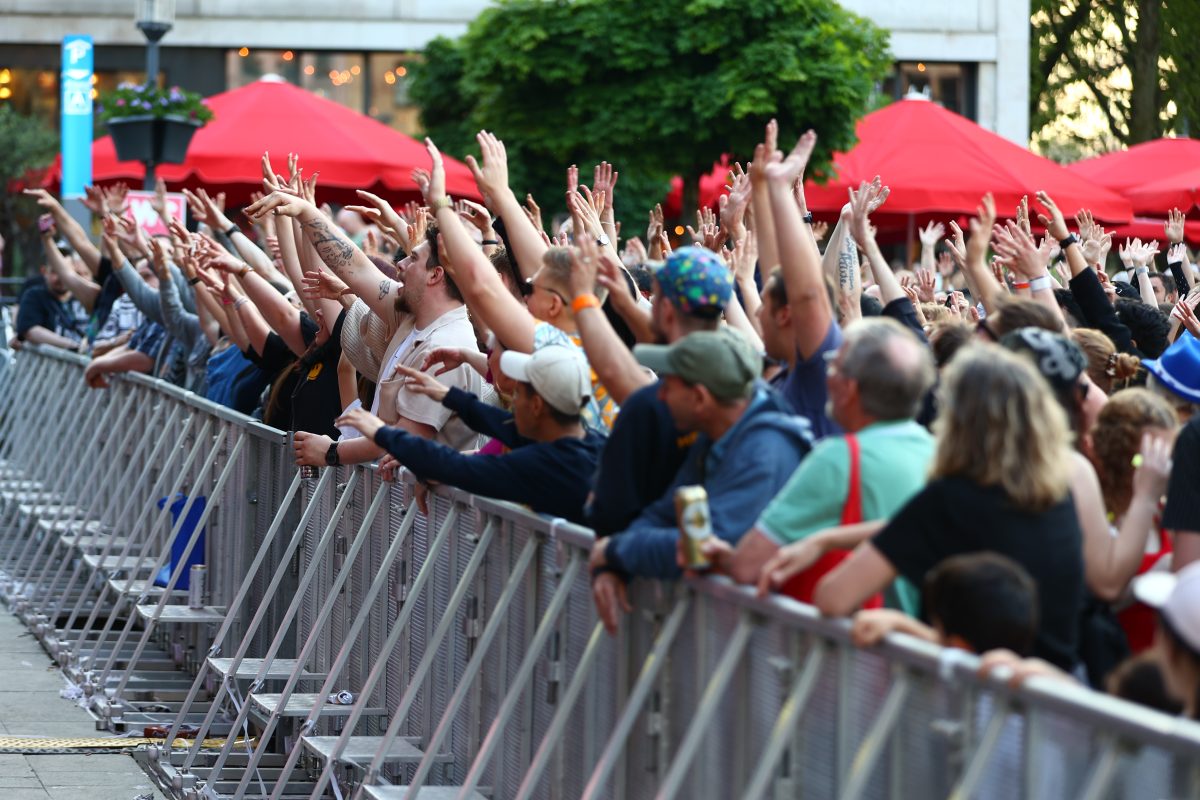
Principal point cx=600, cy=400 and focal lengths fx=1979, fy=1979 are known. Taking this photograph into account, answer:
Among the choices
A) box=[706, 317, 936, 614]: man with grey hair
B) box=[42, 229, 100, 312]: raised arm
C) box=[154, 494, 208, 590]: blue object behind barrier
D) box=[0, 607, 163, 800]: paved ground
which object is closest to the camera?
box=[706, 317, 936, 614]: man with grey hair

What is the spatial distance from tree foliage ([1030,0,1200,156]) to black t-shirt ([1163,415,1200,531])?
27.2 m

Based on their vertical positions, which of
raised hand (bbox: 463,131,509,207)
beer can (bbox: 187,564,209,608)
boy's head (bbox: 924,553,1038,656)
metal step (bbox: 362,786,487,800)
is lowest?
metal step (bbox: 362,786,487,800)

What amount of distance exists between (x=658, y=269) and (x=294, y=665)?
3408 millimetres

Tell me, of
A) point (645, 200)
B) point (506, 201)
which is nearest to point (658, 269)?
point (506, 201)

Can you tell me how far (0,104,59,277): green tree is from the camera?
30.4m

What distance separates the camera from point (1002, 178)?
54.5 feet

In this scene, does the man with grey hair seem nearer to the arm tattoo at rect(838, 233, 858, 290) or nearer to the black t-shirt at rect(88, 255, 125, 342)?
the arm tattoo at rect(838, 233, 858, 290)

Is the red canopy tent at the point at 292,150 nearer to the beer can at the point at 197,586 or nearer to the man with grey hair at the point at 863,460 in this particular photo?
the beer can at the point at 197,586

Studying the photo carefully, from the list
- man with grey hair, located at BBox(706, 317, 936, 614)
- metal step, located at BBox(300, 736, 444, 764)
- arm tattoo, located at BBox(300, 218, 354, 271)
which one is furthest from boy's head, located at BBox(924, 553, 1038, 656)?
arm tattoo, located at BBox(300, 218, 354, 271)

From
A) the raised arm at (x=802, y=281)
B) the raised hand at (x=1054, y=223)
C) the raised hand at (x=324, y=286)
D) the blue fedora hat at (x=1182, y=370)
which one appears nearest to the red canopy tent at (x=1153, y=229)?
the raised hand at (x=1054, y=223)

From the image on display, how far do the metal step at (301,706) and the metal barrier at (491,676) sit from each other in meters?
0.02

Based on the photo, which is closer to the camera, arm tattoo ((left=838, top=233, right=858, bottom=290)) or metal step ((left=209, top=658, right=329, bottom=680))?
arm tattoo ((left=838, top=233, right=858, bottom=290))

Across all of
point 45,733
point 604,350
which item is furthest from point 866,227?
point 45,733

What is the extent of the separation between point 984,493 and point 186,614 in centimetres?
607
